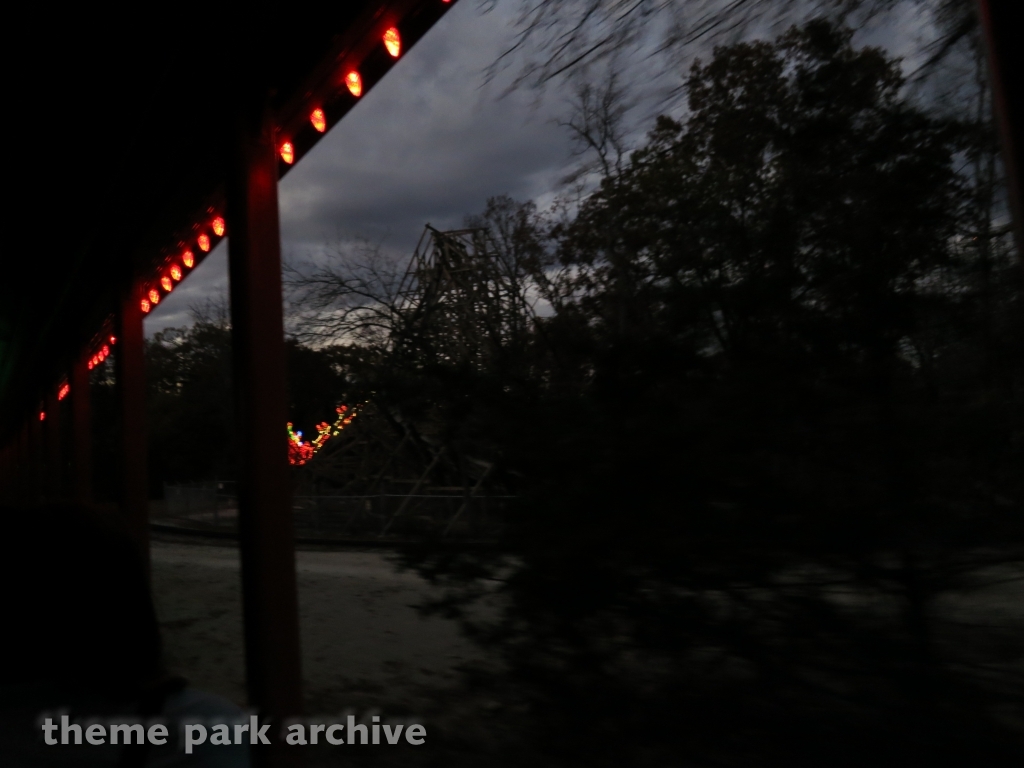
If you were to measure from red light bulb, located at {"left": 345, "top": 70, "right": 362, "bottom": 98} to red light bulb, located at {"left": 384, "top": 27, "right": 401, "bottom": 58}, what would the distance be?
1.00ft

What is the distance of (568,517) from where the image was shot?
2447 mm

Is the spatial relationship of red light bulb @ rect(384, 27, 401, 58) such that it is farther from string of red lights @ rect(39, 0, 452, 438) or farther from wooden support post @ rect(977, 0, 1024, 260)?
wooden support post @ rect(977, 0, 1024, 260)

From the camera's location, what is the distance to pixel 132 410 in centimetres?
888

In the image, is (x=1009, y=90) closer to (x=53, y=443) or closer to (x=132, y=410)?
(x=132, y=410)

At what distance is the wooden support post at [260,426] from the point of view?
419cm

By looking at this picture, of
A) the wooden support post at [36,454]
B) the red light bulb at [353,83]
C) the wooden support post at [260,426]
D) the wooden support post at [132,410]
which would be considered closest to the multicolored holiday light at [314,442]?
the wooden support post at [36,454]

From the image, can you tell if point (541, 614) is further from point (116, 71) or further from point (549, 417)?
point (116, 71)

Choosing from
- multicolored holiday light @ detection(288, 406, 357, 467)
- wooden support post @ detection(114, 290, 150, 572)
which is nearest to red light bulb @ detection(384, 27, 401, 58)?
wooden support post @ detection(114, 290, 150, 572)

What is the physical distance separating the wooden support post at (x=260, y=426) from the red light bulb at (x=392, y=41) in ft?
2.69

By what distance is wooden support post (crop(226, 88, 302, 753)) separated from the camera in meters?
4.19

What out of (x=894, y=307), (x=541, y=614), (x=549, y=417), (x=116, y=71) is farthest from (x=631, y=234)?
(x=116, y=71)

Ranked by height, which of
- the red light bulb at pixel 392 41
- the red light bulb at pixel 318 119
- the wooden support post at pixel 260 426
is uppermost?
the red light bulb at pixel 392 41

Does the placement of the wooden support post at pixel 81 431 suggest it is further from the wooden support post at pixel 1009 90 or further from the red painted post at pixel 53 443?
the wooden support post at pixel 1009 90

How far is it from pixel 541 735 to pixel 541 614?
0.50m
